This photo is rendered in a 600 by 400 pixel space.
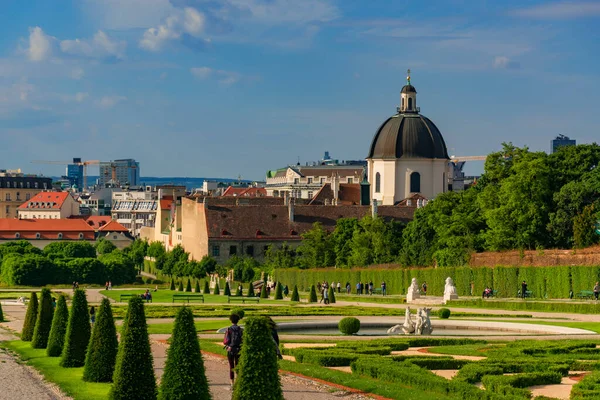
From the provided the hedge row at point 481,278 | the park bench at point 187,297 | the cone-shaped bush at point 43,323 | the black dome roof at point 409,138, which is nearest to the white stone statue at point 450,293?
the hedge row at point 481,278

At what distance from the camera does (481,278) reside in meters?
67.9

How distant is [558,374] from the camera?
25906mm

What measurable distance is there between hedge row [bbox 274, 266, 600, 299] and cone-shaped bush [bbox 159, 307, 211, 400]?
1574 inches

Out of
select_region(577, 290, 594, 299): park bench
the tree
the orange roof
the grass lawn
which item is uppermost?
the orange roof

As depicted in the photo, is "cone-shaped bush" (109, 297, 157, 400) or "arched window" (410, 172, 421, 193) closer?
"cone-shaped bush" (109, 297, 157, 400)

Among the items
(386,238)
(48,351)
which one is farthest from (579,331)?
(386,238)

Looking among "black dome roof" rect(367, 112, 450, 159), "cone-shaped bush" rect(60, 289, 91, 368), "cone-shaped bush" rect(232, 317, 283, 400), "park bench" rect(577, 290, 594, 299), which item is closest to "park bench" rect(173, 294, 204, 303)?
"park bench" rect(577, 290, 594, 299)

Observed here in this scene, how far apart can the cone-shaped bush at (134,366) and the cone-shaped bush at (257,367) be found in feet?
14.1

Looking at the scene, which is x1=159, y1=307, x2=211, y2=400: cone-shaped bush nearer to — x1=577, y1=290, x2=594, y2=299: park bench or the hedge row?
x1=577, y1=290, x2=594, y2=299: park bench

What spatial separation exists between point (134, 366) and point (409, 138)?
11202 cm

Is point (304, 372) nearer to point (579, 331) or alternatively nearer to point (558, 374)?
point (558, 374)

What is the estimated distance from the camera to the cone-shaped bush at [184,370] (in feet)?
70.6

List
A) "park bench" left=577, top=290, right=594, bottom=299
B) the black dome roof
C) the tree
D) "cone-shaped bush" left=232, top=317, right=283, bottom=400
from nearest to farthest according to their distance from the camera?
"cone-shaped bush" left=232, top=317, right=283, bottom=400 → "park bench" left=577, top=290, right=594, bottom=299 → the black dome roof → the tree

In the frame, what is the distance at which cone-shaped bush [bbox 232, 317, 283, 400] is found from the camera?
1923 centimetres
